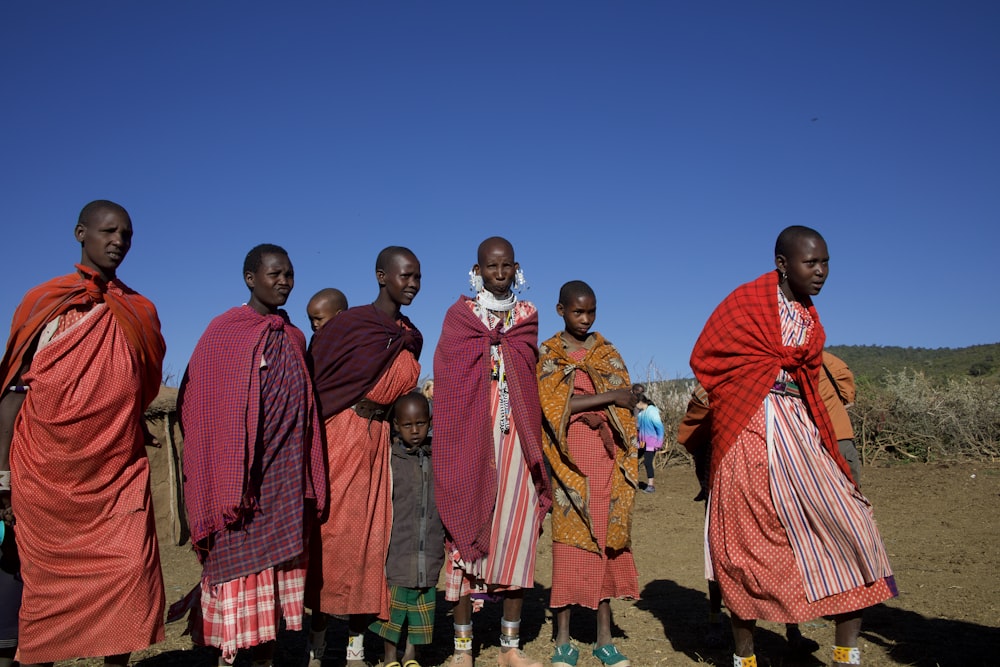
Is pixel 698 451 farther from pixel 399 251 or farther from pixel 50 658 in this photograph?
pixel 50 658

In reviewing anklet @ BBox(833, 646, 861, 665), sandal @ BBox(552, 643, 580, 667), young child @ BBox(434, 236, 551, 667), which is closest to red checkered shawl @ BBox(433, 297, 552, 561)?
young child @ BBox(434, 236, 551, 667)

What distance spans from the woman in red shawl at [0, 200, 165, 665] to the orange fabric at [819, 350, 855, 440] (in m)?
4.16

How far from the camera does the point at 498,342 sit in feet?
17.4

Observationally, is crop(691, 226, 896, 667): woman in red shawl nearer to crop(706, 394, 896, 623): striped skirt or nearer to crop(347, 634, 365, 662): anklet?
crop(706, 394, 896, 623): striped skirt

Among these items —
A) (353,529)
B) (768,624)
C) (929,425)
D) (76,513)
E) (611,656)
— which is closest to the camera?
(76,513)

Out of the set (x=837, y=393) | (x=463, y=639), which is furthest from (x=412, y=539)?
(x=837, y=393)

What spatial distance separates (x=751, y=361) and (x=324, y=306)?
3049 mm

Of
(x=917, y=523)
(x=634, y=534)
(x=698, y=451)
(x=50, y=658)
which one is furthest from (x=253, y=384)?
(x=917, y=523)

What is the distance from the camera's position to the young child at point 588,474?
Answer: 17.0 feet

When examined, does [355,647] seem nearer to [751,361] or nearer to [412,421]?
[412,421]

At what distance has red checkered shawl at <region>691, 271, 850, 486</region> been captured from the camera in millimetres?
4527

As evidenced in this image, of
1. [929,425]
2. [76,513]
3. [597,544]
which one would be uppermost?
[929,425]

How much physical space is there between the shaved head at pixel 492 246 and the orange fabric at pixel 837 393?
2.14 metres

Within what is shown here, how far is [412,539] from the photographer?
5059 mm
